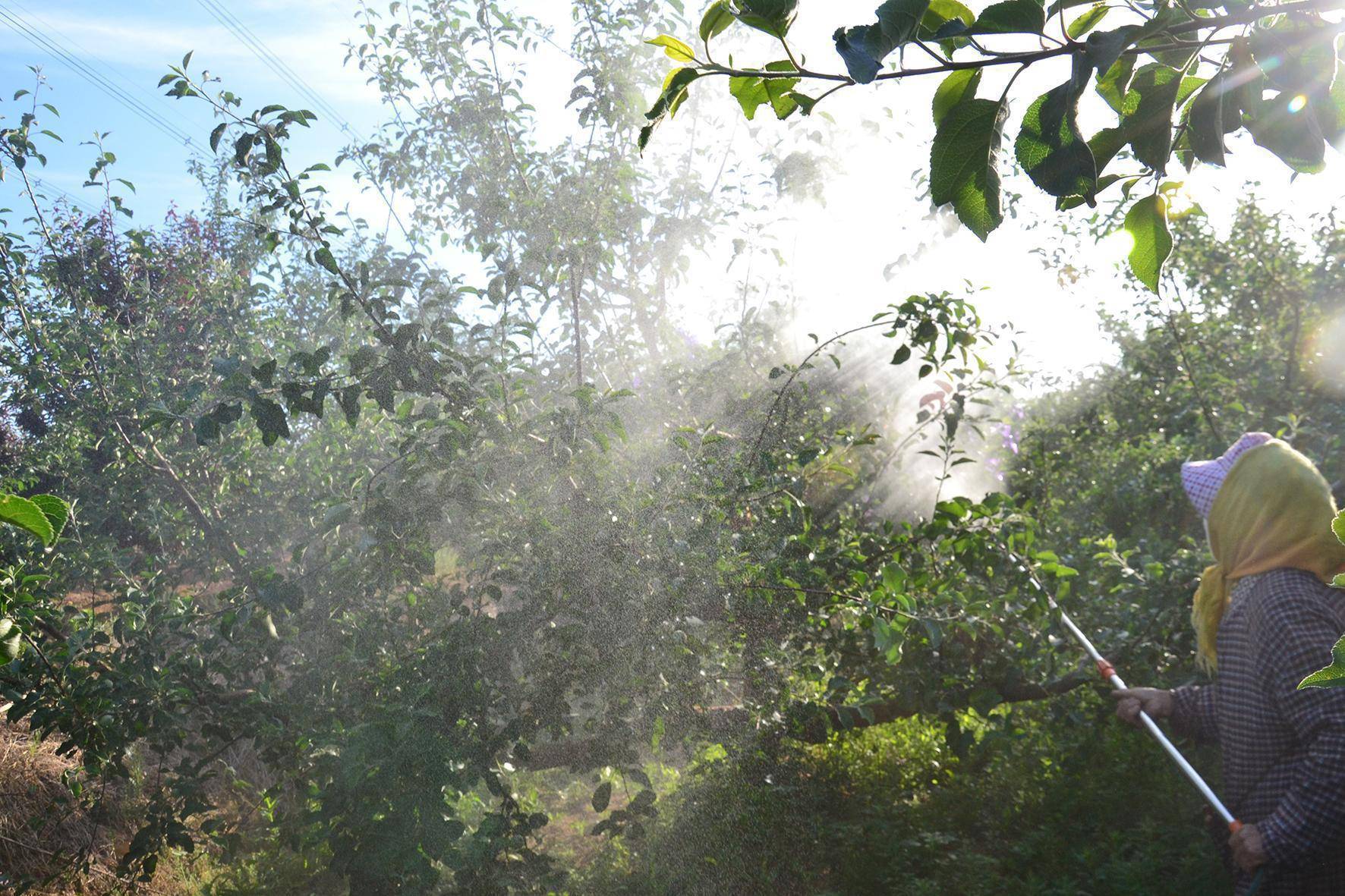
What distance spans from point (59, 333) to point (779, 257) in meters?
3.98

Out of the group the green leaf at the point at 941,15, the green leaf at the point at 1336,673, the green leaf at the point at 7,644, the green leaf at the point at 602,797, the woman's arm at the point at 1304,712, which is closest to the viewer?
the green leaf at the point at 1336,673

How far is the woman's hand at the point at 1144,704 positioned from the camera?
2.34 meters

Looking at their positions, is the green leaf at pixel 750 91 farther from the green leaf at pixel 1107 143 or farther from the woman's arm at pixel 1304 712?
the woman's arm at pixel 1304 712

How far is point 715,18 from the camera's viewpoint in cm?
58

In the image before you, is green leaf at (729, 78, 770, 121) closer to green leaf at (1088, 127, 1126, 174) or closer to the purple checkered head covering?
green leaf at (1088, 127, 1126, 174)

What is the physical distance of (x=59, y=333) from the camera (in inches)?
170

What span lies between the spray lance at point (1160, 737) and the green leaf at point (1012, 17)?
205 cm

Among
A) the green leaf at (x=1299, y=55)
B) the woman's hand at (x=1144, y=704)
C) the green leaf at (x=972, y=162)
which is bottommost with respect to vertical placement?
the woman's hand at (x=1144, y=704)

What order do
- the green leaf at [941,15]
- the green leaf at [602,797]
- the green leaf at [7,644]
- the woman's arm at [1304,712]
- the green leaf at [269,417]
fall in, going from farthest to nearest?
1. the green leaf at [602,797]
2. the green leaf at [269,417]
3. the woman's arm at [1304,712]
4. the green leaf at [7,644]
5. the green leaf at [941,15]

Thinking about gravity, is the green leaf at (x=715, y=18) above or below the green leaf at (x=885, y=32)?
above

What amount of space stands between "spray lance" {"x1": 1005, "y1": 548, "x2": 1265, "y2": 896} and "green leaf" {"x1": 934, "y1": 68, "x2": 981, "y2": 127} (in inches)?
79.4

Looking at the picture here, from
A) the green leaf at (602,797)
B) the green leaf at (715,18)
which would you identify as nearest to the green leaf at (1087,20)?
the green leaf at (715,18)

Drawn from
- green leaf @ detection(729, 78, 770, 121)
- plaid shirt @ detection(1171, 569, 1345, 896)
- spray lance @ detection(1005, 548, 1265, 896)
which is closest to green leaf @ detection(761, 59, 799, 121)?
green leaf @ detection(729, 78, 770, 121)

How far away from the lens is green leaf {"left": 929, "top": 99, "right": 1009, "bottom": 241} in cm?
55
